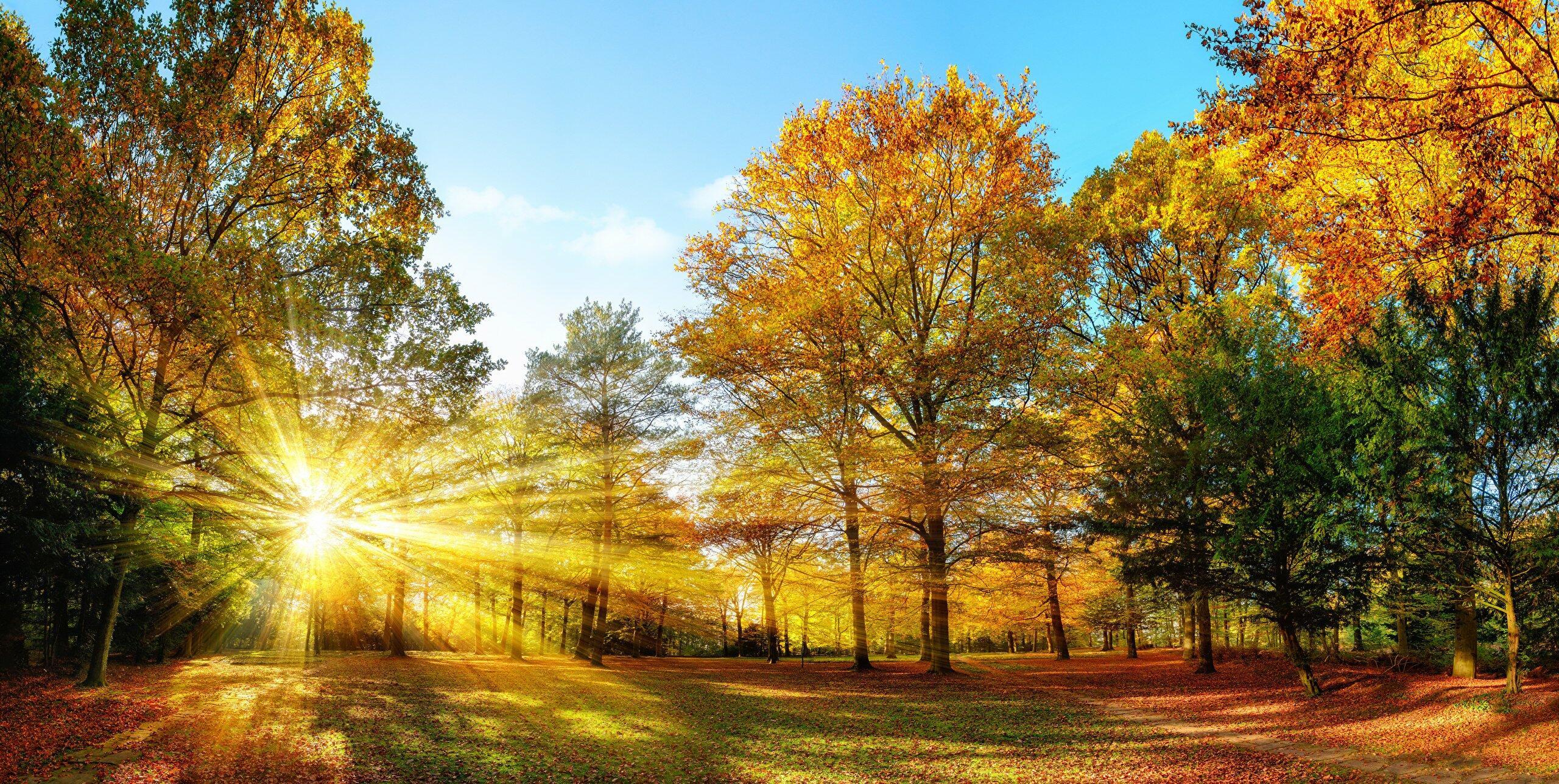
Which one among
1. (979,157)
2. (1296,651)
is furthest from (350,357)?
(1296,651)

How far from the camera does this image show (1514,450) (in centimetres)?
984

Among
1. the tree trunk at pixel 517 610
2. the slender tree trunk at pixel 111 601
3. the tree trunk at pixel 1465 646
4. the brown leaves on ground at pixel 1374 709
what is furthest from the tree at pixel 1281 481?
the tree trunk at pixel 517 610

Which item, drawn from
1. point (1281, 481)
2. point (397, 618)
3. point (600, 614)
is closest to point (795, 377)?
point (1281, 481)

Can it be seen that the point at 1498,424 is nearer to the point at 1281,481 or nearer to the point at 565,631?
the point at 1281,481

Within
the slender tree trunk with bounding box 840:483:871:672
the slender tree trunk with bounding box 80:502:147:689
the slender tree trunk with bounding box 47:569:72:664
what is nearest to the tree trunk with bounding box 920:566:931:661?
the slender tree trunk with bounding box 840:483:871:672

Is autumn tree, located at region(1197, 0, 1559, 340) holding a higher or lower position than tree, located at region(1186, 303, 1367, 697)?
higher

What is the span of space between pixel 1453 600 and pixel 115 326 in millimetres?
23221

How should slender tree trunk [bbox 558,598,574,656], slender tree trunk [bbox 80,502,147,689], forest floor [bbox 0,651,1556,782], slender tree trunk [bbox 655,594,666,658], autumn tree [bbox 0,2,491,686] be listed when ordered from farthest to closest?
1. slender tree trunk [bbox 558,598,574,656]
2. slender tree trunk [bbox 655,594,666,658]
3. slender tree trunk [bbox 80,502,147,689]
4. autumn tree [bbox 0,2,491,686]
5. forest floor [bbox 0,651,1556,782]

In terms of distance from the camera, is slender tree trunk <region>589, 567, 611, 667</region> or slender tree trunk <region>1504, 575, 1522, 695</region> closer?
slender tree trunk <region>1504, 575, 1522, 695</region>

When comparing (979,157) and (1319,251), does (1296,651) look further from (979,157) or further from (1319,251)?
(979,157)

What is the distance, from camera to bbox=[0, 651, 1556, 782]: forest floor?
26.0 feet

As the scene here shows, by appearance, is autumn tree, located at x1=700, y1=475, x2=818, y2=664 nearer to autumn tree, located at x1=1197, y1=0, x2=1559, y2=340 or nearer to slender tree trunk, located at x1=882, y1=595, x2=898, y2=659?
slender tree trunk, located at x1=882, y1=595, x2=898, y2=659

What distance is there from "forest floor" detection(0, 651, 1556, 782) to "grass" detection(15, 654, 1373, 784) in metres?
0.05

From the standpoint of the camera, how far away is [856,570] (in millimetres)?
20859
